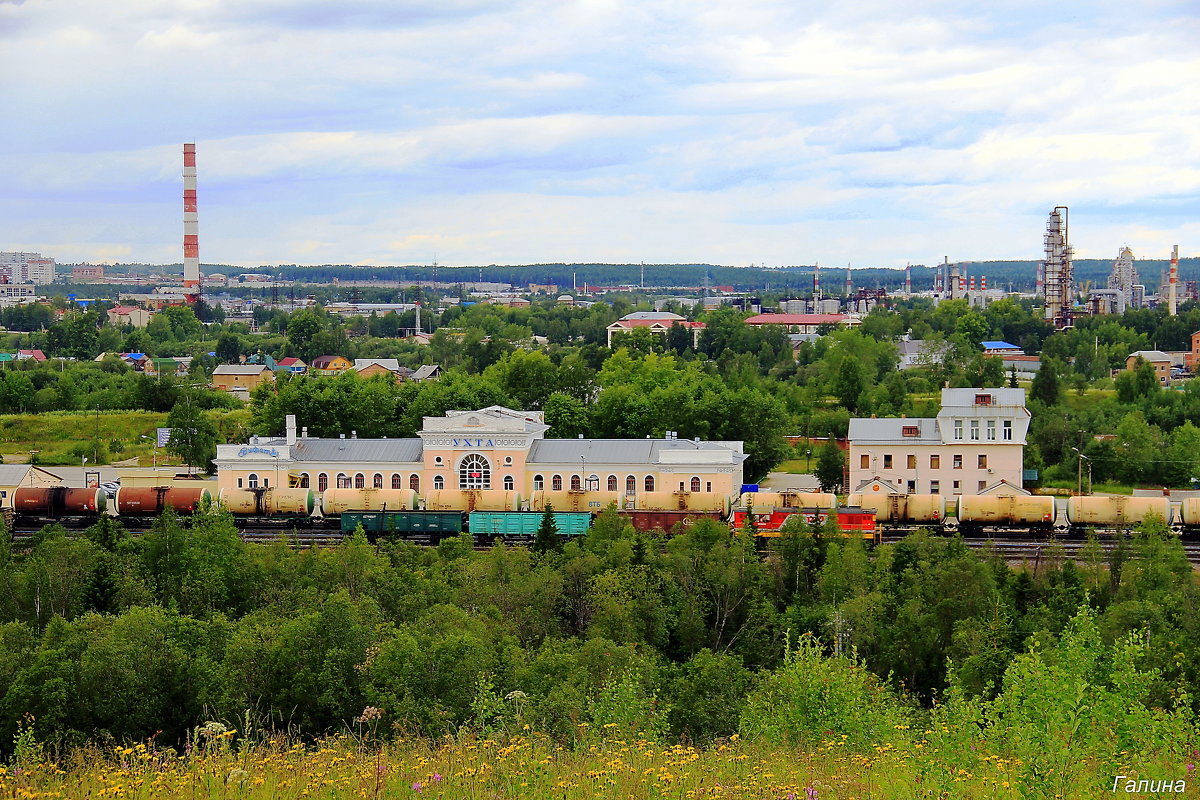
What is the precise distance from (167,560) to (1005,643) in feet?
89.7

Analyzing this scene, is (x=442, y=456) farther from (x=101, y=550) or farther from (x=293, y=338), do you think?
(x=293, y=338)

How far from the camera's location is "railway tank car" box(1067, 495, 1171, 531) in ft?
185

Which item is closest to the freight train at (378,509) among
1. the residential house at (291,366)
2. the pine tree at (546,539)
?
the pine tree at (546,539)

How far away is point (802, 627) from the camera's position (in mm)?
44438

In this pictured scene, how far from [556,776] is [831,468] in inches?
2128

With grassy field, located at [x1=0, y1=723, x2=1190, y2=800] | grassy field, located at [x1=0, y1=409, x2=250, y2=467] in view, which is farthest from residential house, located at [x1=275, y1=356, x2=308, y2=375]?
grassy field, located at [x1=0, y1=723, x2=1190, y2=800]

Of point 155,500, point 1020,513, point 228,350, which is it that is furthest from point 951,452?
point 228,350

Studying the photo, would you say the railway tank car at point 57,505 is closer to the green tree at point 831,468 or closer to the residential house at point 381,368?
the green tree at point 831,468

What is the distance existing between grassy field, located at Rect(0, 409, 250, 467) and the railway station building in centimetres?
2744

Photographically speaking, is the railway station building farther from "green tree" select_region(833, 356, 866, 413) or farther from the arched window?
"green tree" select_region(833, 356, 866, 413)

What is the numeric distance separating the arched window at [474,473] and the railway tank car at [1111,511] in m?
26.4

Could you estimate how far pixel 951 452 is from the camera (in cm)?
6638

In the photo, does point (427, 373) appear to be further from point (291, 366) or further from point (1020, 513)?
point (1020, 513)

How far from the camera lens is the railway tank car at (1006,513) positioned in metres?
57.6
